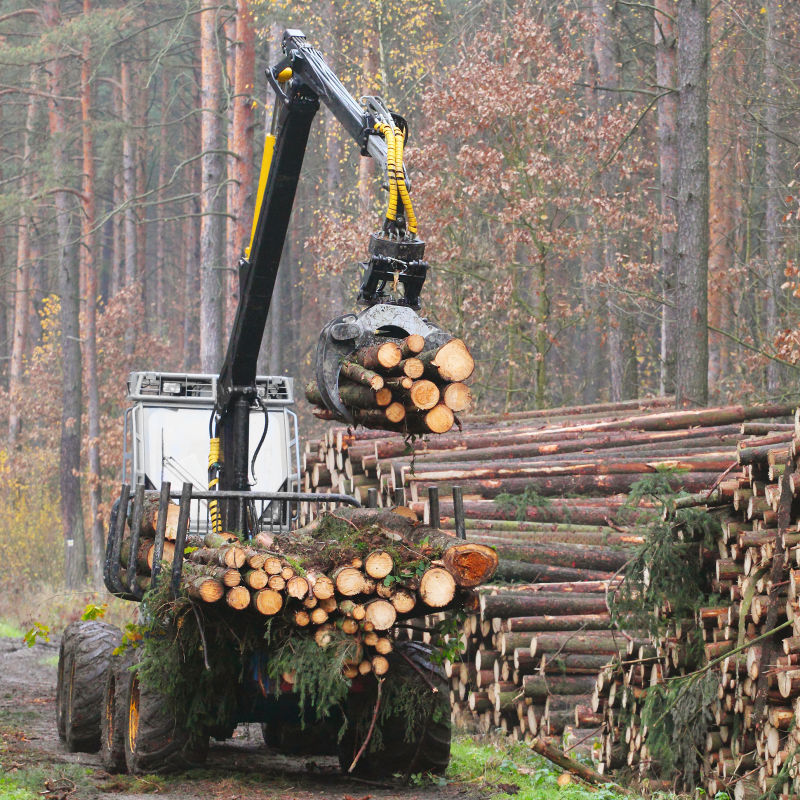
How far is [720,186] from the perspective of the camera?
2727cm

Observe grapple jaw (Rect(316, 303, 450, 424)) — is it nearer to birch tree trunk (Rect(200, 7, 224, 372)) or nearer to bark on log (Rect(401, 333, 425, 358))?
bark on log (Rect(401, 333, 425, 358))

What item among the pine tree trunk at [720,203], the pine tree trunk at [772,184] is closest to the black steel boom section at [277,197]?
the pine tree trunk at [772,184]

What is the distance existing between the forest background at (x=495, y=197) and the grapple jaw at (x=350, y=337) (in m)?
6.88

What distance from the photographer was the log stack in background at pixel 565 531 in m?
8.79

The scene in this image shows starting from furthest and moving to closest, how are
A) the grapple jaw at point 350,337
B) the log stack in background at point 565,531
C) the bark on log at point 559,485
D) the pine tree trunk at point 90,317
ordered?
the pine tree trunk at point 90,317
the bark on log at point 559,485
the log stack in background at point 565,531
the grapple jaw at point 350,337

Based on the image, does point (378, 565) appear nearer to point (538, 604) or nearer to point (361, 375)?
point (361, 375)

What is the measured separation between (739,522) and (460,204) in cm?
1535

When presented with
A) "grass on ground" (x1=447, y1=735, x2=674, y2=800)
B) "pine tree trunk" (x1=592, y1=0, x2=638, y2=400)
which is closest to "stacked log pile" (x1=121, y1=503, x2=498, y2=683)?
"grass on ground" (x1=447, y1=735, x2=674, y2=800)

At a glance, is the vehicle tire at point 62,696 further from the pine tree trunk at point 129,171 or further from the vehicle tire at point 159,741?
the pine tree trunk at point 129,171

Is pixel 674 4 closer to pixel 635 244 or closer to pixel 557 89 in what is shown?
pixel 557 89

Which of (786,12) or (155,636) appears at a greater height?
(786,12)

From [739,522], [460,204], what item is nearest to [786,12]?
[460,204]

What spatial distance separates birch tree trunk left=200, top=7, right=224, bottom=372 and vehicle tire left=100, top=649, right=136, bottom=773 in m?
12.3

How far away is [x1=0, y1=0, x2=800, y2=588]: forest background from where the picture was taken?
2161 cm
